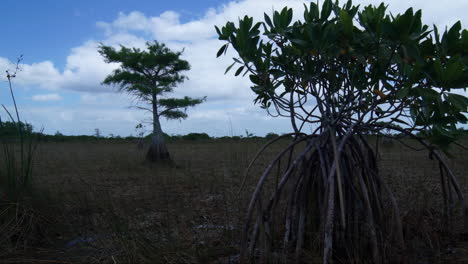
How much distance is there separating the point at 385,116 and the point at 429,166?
559 cm

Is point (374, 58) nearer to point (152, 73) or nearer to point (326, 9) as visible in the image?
point (326, 9)

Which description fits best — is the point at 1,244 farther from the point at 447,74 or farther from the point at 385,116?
the point at 447,74

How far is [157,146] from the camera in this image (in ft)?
32.7

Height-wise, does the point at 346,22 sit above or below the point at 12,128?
above

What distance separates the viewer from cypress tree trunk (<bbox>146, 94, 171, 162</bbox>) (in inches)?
387

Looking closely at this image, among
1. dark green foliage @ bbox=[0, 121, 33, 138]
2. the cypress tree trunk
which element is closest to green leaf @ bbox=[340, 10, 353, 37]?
dark green foliage @ bbox=[0, 121, 33, 138]

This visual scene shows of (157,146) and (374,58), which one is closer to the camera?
(374,58)

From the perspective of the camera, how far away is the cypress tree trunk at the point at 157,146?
983 centimetres

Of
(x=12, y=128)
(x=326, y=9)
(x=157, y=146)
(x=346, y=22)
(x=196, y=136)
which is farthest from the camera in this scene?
(x=196, y=136)

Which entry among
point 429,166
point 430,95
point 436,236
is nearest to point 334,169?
point 430,95

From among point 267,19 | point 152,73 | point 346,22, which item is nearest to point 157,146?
point 152,73

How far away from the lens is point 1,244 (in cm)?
259

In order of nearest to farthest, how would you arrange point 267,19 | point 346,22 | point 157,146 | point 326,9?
point 346,22
point 326,9
point 267,19
point 157,146

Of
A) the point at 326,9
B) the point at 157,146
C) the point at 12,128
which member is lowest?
the point at 157,146
